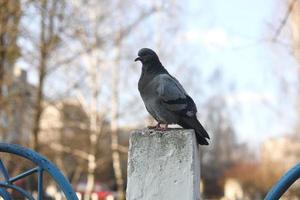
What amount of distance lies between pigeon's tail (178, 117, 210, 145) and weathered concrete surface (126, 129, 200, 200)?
0.10 metres

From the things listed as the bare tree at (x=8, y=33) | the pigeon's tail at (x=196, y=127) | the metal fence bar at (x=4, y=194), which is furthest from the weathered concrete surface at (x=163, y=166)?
the bare tree at (x=8, y=33)

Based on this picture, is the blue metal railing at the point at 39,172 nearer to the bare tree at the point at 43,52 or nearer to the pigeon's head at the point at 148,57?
the pigeon's head at the point at 148,57

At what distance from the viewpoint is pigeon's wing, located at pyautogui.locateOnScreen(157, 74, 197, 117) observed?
3018 millimetres

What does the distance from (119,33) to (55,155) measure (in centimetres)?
525

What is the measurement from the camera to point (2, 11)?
31.2ft

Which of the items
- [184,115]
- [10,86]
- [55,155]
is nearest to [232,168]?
[55,155]

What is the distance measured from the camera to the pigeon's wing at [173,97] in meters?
3.02

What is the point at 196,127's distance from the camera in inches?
118

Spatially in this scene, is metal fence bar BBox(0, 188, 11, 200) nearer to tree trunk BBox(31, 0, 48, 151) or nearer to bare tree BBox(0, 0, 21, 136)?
bare tree BBox(0, 0, 21, 136)

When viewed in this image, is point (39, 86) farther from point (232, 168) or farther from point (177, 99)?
point (232, 168)

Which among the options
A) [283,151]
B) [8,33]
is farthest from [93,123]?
[283,151]

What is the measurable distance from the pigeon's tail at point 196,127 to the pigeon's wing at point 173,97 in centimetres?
3

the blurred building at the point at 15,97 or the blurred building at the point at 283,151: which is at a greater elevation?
the blurred building at the point at 15,97

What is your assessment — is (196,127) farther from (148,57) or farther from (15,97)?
(15,97)
